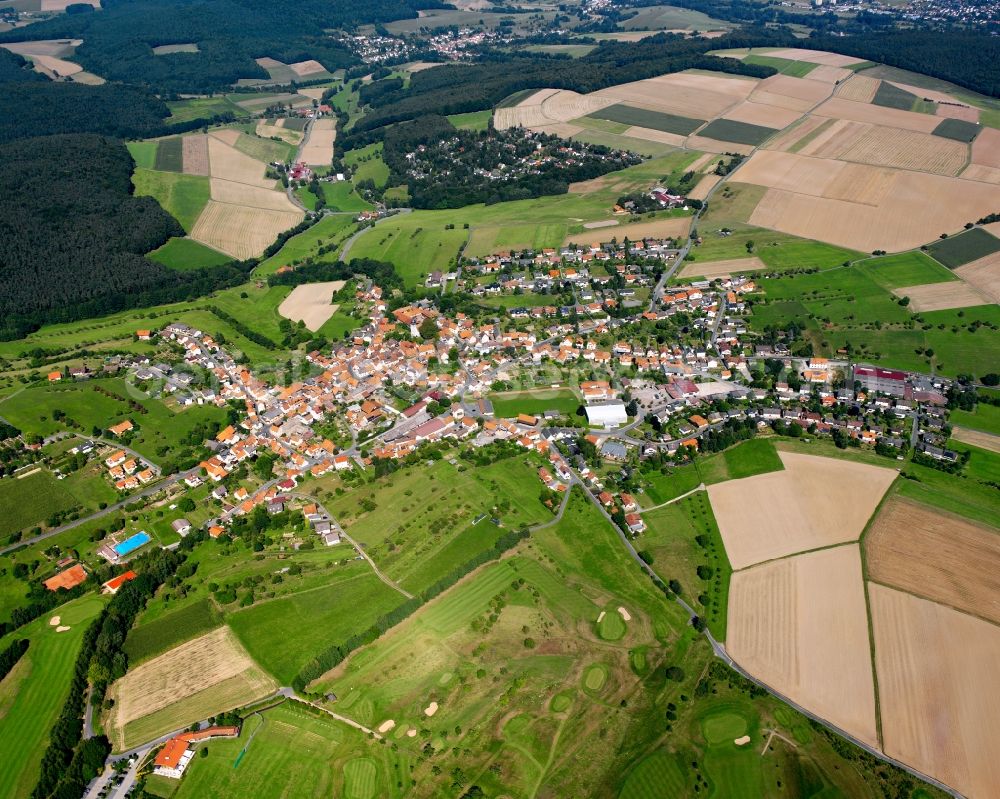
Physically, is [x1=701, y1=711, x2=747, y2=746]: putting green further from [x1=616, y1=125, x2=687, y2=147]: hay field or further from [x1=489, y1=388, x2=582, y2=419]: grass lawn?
[x1=616, y1=125, x2=687, y2=147]: hay field

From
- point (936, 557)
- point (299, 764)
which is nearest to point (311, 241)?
point (299, 764)

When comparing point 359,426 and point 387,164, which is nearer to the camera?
point 359,426

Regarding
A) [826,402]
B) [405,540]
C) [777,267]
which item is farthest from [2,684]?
[777,267]

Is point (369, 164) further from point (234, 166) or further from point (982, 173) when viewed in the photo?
point (982, 173)

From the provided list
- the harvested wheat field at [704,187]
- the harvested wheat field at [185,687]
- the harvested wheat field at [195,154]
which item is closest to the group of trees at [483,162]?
the harvested wheat field at [704,187]

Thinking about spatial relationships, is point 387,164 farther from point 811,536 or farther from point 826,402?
point 811,536

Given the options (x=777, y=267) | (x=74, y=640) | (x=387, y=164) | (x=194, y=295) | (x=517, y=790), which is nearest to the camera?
(x=517, y=790)

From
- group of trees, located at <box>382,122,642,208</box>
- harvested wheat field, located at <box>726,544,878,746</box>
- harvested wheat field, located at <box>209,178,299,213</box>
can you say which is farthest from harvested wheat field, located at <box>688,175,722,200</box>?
harvested wheat field, located at <box>726,544,878,746</box>
